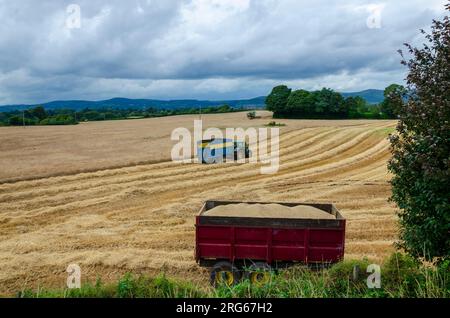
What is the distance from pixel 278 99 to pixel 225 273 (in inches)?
2778

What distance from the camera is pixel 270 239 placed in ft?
37.0

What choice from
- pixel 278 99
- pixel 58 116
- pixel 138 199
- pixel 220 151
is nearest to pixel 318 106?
pixel 278 99

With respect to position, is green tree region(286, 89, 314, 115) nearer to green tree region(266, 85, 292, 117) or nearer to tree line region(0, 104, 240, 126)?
green tree region(266, 85, 292, 117)

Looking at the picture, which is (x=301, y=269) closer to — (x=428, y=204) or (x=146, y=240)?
(x=428, y=204)

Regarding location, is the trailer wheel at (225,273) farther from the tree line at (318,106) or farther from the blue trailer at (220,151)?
the tree line at (318,106)

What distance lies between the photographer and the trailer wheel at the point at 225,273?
11539 millimetres

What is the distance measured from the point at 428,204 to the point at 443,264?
3.63 ft

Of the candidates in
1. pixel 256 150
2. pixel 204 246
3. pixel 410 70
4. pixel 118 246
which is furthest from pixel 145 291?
pixel 256 150

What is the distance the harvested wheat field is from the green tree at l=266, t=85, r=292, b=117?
3742 cm

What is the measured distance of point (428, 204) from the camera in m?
8.44

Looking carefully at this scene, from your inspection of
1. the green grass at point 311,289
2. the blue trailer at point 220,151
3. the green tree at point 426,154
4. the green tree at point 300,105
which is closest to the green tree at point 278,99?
the green tree at point 300,105

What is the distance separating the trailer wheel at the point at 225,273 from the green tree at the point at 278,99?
68114 millimetres

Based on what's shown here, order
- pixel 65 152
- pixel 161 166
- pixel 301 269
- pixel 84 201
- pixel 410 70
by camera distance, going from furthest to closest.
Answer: pixel 65 152, pixel 161 166, pixel 84 201, pixel 301 269, pixel 410 70

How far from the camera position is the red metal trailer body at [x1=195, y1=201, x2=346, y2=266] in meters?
11.2
